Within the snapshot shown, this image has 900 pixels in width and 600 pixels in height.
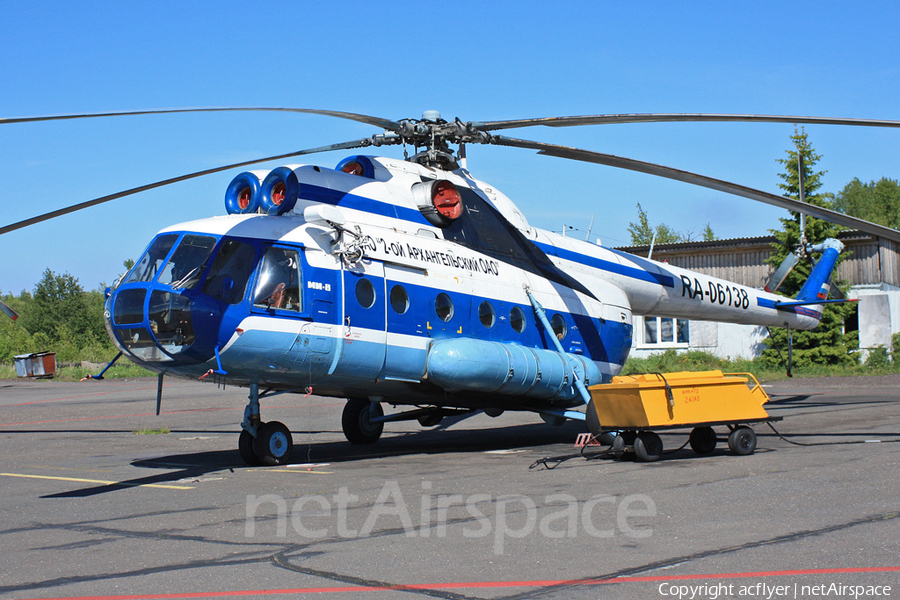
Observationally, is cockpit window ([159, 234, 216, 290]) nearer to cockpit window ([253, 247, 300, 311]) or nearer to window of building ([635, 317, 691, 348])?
cockpit window ([253, 247, 300, 311])

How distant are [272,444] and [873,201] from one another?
96389 mm

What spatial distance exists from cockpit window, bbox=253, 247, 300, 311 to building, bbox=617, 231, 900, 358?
88.8 feet

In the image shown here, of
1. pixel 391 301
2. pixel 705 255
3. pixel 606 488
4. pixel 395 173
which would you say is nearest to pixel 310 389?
pixel 391 301

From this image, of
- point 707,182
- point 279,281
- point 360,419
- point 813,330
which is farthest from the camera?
point 813,330

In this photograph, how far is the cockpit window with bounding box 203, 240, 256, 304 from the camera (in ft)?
34.7

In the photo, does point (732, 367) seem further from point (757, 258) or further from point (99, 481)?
point (99, 481)

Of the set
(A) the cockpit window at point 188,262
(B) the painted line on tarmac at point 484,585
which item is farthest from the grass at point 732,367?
(B) the painted line on tarmac at point 484,585

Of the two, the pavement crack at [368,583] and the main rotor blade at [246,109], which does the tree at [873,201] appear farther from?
the pavement crack at [368,583]

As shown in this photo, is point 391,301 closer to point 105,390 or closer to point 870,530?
point 870,530

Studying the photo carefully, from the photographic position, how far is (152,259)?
1079 centimetres

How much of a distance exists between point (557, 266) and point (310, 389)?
5.85 m

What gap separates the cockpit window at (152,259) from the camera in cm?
1062

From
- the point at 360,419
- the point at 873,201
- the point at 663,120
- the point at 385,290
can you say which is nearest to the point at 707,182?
the point at 663,120

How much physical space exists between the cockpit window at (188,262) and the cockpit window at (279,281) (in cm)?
75
